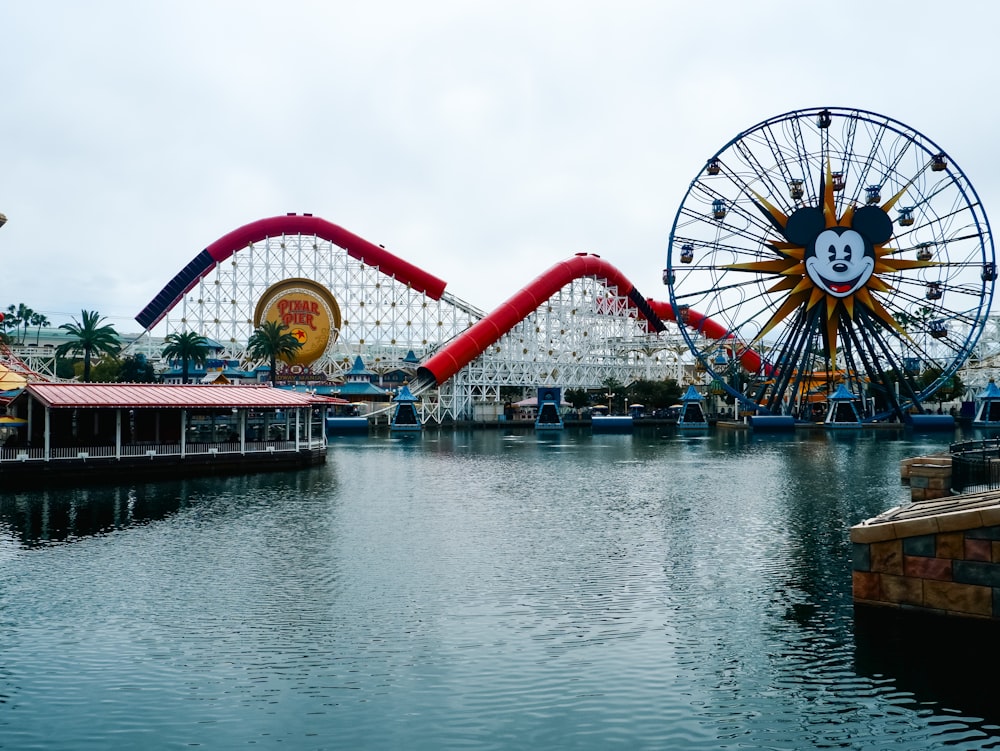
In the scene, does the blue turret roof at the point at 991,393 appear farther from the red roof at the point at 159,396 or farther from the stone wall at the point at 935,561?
the stone wall at the point at 935,561

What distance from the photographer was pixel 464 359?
86062 mm

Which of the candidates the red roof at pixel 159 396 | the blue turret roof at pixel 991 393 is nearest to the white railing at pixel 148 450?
the red roof at pixel 159 396

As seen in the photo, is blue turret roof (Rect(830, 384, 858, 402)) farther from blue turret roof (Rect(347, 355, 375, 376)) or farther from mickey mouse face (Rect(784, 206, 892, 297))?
blue turret roof (Rect(347, 355, 375, 376))

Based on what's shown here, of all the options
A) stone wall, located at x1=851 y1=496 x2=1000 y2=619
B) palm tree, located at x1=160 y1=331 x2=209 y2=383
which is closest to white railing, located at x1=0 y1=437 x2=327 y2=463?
stone wall, located at x1=851 y1=496 x2=1000 y2=619

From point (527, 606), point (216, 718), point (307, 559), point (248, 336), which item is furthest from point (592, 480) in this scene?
point (248, 336)

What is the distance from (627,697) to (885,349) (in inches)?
2696

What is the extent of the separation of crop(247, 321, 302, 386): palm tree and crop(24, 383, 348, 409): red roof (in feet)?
122

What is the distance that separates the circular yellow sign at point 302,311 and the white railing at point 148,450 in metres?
46.3

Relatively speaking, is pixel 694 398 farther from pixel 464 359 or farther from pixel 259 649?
pixel 259 649

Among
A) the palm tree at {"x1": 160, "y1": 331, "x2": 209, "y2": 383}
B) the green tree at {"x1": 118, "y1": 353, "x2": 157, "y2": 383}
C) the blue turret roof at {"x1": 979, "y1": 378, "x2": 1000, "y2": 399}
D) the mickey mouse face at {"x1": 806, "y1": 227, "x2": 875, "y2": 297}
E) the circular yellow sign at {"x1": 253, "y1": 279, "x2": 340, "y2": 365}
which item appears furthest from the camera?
the circular yellow sign at {"x1": 253, "y1": 279, "x2": 340, "y2": 365}

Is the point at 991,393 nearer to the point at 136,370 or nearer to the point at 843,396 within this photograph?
the point at 843,396

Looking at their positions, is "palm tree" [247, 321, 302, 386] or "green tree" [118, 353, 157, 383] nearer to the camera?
"palm tree" [247, 321, 302, 386]

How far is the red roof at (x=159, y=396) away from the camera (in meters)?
36.4

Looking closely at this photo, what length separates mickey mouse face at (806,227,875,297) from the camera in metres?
67.4
